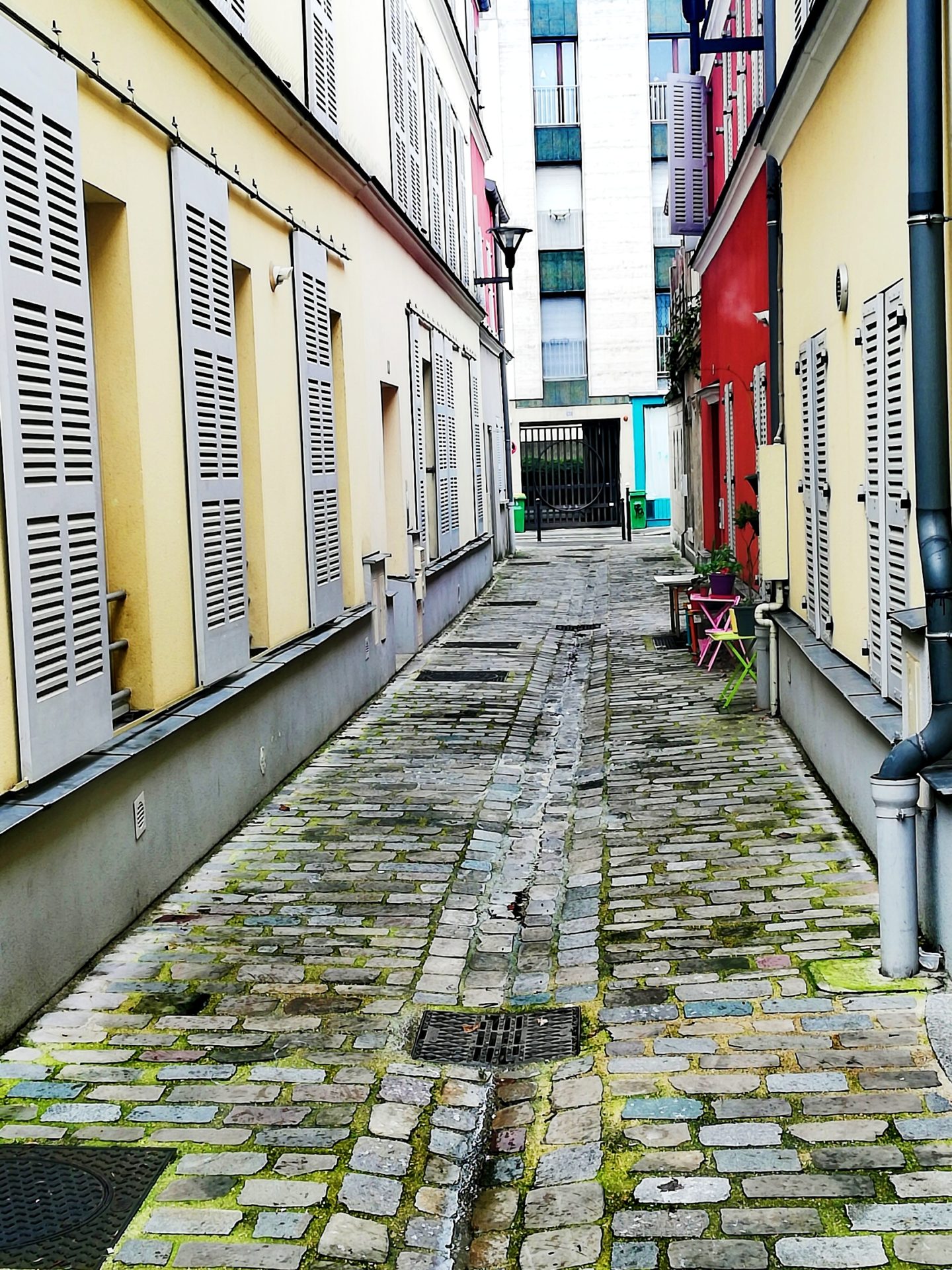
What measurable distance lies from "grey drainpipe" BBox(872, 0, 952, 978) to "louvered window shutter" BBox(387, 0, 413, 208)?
32.5ft

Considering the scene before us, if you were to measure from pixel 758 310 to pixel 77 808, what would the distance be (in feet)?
29.3

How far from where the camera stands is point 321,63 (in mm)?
11062

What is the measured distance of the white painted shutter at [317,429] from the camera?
1021 cm

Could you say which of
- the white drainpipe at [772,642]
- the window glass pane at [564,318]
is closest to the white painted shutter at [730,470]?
the white drainpipe at [772,642]

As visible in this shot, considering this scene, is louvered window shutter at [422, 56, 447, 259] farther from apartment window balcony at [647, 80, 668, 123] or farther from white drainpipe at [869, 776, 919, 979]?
apartment window balcony at [647, 80, 668, 123]

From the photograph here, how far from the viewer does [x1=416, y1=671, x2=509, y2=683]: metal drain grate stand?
1338 centimetres

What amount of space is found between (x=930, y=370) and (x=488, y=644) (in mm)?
10962

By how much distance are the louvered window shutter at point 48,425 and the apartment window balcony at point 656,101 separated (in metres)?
35.5

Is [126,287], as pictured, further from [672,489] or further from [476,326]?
[672,489]

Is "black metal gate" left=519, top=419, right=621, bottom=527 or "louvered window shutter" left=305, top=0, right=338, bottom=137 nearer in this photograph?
"louvered window shutter" left=305, top=0, right=338, bottom=137

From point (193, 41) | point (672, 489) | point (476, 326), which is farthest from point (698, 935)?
point (672, 489)

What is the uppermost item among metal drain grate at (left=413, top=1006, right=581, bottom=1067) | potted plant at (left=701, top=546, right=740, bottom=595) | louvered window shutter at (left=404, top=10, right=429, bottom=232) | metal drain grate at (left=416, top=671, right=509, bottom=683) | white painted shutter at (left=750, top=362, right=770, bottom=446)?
louvered window shutter at (left=404, top=10, right=429, bottom=232)

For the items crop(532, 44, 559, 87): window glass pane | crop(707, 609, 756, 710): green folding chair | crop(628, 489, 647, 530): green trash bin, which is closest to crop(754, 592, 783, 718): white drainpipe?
crop(707, 609, 756, 710): green folding chair

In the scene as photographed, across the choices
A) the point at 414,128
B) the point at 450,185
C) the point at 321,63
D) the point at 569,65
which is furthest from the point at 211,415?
the point at 569,65
